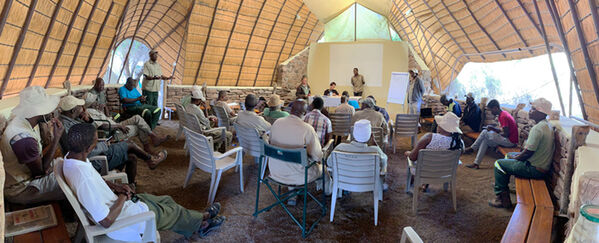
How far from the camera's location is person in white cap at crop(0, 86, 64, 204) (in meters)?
2.70

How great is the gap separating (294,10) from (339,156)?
36.7ft

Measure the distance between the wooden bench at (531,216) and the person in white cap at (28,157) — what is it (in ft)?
12.4

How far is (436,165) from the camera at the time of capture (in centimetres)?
383

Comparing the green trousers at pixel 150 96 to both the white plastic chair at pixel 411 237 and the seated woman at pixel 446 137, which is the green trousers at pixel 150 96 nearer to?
the seated woman at pixel 446 137

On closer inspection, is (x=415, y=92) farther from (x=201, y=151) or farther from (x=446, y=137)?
(x=201, y=151)

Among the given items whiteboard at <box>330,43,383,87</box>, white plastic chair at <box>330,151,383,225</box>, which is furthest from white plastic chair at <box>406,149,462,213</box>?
whiteboard at <box>330,43,383,87</box>

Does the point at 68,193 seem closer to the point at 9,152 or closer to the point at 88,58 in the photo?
the point at 9,152

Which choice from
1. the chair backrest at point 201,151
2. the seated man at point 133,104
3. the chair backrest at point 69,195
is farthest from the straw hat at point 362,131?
the seated man at point 133,104

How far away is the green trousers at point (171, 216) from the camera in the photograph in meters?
2.73

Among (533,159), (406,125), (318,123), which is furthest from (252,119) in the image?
(533,159)

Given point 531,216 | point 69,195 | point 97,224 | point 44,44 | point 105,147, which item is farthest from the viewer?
point 44,44

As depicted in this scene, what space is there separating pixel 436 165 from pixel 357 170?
1026 millimetres

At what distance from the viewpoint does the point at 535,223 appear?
2951mm

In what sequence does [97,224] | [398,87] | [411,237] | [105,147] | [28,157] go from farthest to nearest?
[398,87] → [105,147] → [28,157] → [97,224] → [411,237]
